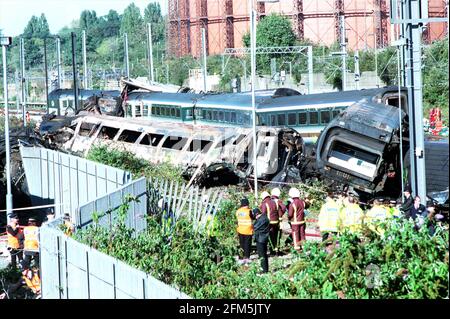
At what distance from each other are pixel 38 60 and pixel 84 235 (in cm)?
10182

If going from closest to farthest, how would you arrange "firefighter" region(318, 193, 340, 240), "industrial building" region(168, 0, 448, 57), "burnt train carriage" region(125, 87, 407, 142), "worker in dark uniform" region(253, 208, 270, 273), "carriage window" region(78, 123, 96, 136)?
"worker in dark uniform" region(253, 208, 270, 273), "firefighter" region(318, 193, 340, 240), "burnt train carriage" region(125, 87, 407, 142), "carriage window" region(78, 123, 96, 136), "industrial building" region(168, 0, 448, 57)

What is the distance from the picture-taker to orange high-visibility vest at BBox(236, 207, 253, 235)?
1950 cm

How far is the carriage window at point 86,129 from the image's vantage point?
40.9 metres

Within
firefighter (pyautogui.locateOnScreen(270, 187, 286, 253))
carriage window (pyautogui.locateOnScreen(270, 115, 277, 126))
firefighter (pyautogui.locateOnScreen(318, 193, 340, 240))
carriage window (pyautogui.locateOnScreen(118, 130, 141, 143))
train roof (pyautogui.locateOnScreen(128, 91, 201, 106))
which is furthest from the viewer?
train roof (pyautogui.locateOnScreen(128, 91, 201, 106))

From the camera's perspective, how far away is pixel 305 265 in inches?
549

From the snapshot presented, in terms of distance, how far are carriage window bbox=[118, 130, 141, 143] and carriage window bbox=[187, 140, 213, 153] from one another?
221 inches

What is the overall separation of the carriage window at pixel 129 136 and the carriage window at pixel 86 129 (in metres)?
1.48

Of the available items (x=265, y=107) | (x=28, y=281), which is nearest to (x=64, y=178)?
(x=28, y=281)

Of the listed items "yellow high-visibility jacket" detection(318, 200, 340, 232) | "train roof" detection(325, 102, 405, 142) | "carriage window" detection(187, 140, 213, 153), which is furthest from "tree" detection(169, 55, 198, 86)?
"yellow high-visibility jacket" detection(318, 200, 340, 232)

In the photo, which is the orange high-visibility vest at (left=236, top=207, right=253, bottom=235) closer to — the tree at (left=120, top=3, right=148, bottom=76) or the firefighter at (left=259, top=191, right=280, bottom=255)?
the firefighter at (left=259, top=191, right=280, bottom=255)

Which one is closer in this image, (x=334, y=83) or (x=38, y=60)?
(x=334, y=83)

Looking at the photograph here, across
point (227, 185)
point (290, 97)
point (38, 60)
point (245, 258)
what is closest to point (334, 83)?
point (290, 97)

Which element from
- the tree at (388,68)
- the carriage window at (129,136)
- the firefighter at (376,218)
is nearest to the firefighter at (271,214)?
the firefighter at (376,218)
